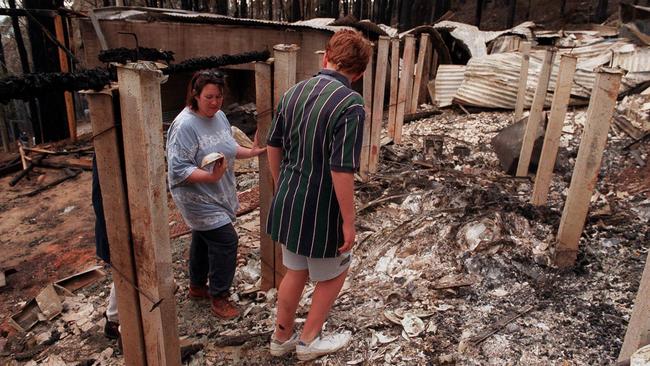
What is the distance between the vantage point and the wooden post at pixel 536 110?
4.78m

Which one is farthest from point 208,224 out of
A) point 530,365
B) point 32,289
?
point 32,289

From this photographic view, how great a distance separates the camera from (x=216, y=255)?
3.01 m

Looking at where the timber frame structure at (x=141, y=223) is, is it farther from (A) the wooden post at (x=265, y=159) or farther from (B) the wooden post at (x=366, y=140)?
(B) the wooden post at (x=366, y=140)

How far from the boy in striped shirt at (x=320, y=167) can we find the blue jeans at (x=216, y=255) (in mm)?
612

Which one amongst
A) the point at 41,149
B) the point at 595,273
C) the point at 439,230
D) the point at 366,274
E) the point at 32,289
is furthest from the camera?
the point at 41,149

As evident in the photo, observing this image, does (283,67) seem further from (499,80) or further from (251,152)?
(499,80)

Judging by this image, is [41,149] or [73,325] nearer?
[73,325]

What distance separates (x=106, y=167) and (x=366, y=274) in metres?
2.25

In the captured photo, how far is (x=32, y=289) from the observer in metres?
4.43

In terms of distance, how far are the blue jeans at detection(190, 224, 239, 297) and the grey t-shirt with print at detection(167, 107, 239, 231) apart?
9 centimetres

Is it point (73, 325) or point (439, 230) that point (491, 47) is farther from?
point (73, 325)

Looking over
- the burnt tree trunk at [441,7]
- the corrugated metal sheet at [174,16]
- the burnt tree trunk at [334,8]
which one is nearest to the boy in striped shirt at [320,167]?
the corrugated metal sheet at [174,16]

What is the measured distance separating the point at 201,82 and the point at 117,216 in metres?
1.09

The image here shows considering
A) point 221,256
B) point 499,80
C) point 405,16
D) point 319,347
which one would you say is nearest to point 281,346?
point 319,347
